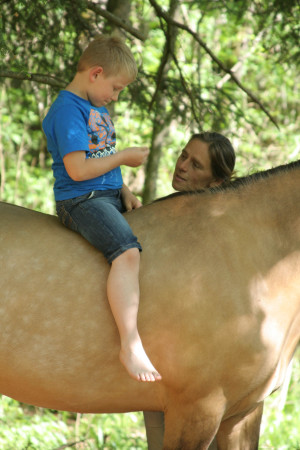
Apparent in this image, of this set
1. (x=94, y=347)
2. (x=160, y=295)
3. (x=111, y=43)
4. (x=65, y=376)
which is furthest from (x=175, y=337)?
(x=111, y=43)

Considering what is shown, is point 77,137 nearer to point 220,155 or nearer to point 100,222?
point 100,222

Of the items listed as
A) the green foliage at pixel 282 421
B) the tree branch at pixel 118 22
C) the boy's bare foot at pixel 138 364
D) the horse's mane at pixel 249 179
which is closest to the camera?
the boy's bare foot at pixel 138 364

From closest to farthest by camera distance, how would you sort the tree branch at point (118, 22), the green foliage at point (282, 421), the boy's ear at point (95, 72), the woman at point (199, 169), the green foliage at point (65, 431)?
the boy's ear at point (95, 72) → the woman at point (199, 169) → the tree branch at point (118, 22) → the green foliage at point (65, 431) → the green foliage at point (282, 421)

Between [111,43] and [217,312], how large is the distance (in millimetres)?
1431

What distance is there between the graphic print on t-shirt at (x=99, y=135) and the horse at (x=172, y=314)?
0.43 m

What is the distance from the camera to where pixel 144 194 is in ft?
21.1

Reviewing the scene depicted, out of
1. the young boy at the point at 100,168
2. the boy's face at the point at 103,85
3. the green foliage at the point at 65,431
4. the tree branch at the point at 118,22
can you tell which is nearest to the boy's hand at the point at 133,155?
the young boy at the point at 100,168

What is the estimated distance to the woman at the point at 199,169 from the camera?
324cm

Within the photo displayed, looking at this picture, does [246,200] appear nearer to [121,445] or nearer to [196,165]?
[196,165]

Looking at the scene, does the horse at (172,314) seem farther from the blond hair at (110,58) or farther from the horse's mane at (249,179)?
the blond hair at (110,58)

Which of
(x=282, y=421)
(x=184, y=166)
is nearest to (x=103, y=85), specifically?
(x=184, y=166)

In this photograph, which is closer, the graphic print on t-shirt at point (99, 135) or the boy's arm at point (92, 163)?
the boy's arm at point (92, 163)

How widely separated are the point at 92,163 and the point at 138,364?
0.97 meters

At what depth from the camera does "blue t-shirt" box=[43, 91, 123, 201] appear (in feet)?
8.49
